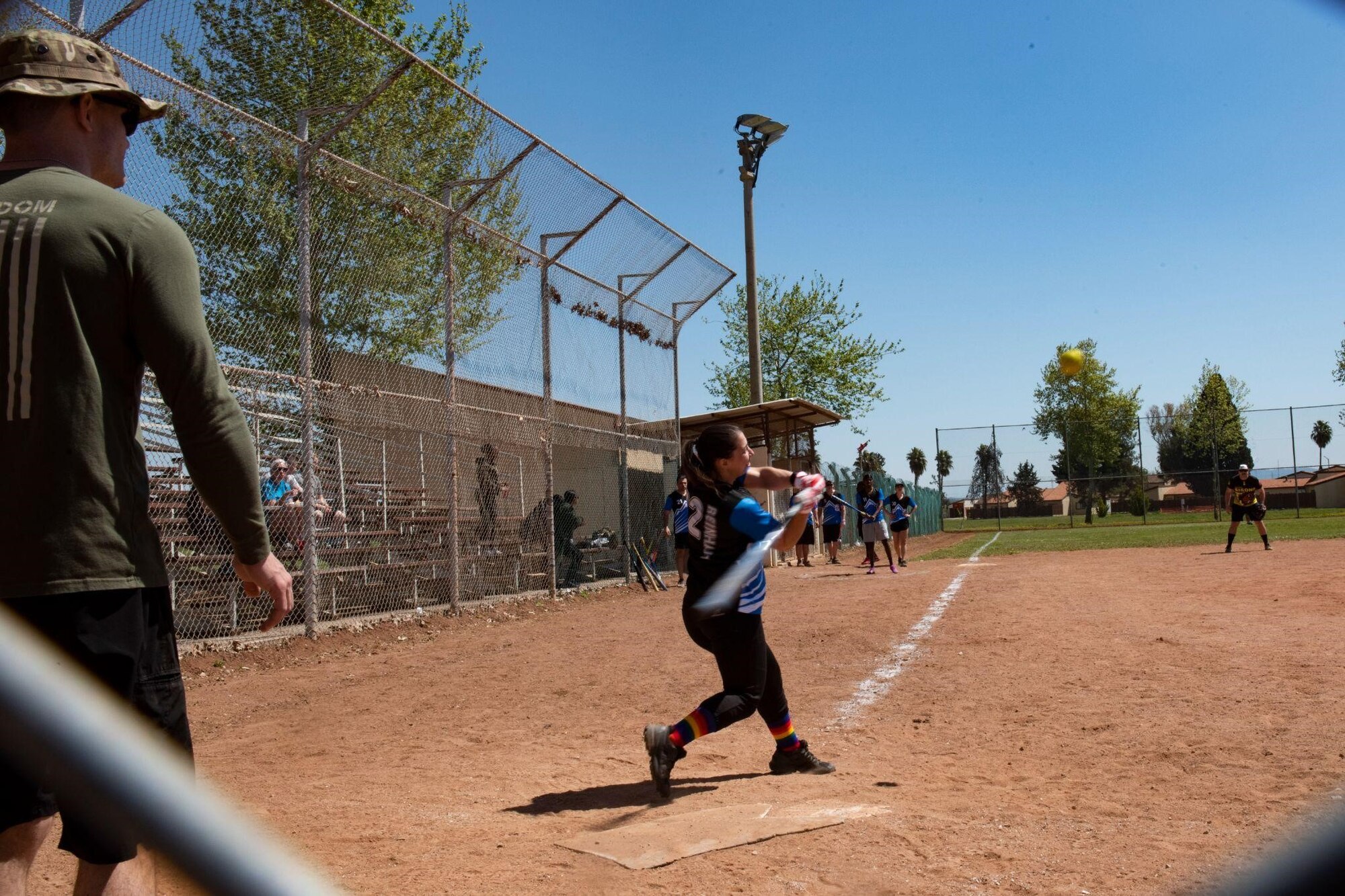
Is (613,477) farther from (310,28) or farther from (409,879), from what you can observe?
(409,879)

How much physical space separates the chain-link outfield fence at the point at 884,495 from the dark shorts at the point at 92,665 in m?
19.8

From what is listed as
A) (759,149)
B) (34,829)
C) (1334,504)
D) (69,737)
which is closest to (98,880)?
(34,829)

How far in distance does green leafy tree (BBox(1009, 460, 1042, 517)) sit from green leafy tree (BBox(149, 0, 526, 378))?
36.5 metres

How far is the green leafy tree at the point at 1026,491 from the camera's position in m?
45.1

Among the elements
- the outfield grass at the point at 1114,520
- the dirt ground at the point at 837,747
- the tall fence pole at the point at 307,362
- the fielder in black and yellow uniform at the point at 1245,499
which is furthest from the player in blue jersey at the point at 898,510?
the outfield grass at the point at 1114,520

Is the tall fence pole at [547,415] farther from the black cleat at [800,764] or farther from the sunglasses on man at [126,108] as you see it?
the sunglasses on man at [126,108]

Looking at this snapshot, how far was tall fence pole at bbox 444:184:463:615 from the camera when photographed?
11.2 meters

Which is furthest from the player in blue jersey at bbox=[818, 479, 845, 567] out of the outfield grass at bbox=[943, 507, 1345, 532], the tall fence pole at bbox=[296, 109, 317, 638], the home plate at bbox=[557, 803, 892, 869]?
the outfield grass at bbox=[943, 507, 1345, 532]

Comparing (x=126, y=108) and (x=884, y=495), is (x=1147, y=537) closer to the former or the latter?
(x=884, y=495)

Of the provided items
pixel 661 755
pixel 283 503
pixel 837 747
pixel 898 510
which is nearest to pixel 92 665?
pixel 661 755

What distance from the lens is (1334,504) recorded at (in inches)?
1923

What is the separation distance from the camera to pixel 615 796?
181 inches

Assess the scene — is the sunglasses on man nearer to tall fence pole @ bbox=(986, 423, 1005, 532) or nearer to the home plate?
the home plate

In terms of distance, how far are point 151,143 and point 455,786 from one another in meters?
5.36
